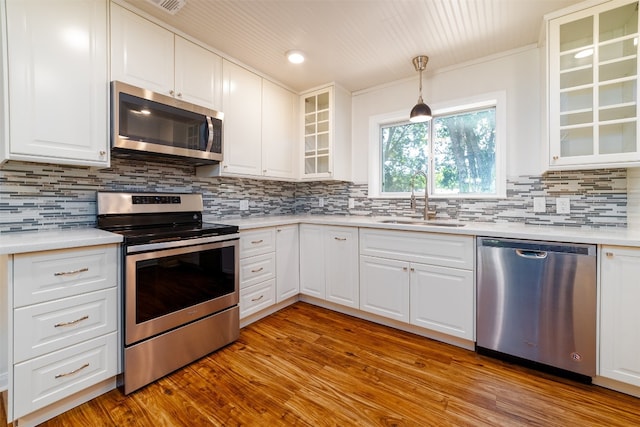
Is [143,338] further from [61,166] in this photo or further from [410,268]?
[410,268]

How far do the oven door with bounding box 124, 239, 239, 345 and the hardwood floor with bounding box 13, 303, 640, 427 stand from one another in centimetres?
35

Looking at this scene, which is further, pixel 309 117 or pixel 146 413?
pixel 309 117

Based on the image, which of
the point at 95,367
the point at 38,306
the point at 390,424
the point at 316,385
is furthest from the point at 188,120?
the point at 390,424

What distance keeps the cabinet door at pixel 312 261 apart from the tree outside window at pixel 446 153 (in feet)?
3.23

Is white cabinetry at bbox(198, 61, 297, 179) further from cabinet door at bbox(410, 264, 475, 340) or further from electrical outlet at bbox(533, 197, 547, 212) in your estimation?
electrical outlet at bbox(533, 197, 547, 212)

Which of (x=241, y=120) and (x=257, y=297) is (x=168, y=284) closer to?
(x=257, y=297)

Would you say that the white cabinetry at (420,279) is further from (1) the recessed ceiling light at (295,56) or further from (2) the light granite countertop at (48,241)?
(2) the light granite countertop at (48,241)

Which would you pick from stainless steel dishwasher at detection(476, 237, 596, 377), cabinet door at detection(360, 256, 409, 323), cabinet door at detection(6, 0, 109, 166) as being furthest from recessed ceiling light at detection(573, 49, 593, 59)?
cabinet door at detection(6, 0, 109, 166)

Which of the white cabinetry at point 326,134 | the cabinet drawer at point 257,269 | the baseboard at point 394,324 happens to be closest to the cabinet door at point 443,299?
the baseboard at point 394,324

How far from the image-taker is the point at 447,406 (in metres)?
1.48

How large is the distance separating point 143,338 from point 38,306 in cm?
51

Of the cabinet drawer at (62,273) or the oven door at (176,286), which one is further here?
the oven door at (176,286)

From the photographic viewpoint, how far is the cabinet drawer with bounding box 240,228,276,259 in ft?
7.71

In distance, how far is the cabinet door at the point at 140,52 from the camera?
1761mm
